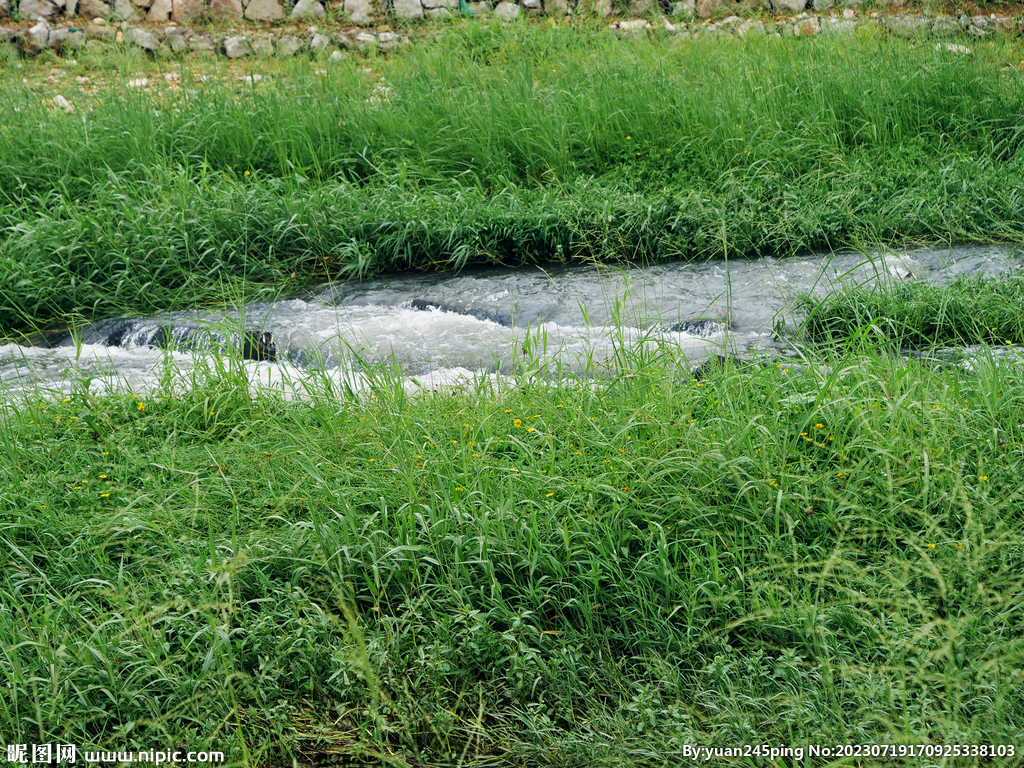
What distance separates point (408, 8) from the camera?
10250mm

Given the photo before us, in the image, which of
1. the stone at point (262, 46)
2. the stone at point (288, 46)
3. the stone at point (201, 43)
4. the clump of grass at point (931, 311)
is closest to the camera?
the clump of grass at point (931, 311)

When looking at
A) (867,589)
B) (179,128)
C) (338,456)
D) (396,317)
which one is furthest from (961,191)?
(179,128)

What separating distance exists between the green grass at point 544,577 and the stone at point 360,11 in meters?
8.42

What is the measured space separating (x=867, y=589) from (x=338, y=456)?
1765 millimetres

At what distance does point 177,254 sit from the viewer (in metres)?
5.50

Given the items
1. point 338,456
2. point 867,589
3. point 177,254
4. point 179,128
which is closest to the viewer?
point 867,589

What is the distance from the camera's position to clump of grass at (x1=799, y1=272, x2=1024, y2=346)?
4148mm

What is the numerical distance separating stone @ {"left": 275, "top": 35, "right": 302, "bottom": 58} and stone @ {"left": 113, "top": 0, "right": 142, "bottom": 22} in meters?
2.00

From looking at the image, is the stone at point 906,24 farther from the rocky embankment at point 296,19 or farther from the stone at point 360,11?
the stone at point 360,11

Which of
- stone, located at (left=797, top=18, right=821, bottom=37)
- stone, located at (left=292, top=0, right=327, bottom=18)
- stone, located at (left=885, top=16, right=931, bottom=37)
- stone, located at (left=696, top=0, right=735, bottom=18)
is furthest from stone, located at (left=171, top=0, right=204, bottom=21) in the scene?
stone, located at (left=885, top=16, right=931, bottom=37)

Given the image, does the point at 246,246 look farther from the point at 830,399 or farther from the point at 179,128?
the point at 830,399

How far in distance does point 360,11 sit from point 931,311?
8.41 m

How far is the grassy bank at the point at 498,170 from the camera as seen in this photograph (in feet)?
17.9

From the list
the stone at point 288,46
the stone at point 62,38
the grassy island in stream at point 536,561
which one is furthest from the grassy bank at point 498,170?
the stone at point 62,38
